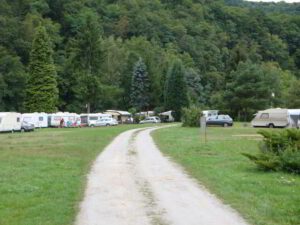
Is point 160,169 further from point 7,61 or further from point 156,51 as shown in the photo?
point 156,51

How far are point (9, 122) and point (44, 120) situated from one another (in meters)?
12.0

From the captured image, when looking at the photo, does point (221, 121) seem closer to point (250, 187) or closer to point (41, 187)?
point (250, 187)

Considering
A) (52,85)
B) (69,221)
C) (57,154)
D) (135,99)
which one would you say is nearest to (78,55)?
(52,85)

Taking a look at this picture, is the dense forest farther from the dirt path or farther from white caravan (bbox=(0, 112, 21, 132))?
the dirt path

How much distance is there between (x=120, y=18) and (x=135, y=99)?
51.2m

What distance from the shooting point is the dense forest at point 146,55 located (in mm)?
74312

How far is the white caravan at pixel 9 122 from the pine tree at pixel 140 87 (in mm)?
50179

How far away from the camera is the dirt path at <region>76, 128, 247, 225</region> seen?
28.6 ft

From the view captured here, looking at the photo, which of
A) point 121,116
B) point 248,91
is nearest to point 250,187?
point 248,91

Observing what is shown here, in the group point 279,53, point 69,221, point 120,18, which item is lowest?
point 69,221

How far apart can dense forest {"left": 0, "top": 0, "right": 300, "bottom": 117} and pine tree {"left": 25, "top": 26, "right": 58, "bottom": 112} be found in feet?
0.48

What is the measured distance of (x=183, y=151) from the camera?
912 inches

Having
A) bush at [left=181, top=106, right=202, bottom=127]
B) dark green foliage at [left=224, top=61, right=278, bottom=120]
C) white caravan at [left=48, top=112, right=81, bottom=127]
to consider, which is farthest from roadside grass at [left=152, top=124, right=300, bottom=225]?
white caravan at [left=48, top=112, right=81, bottom=127]

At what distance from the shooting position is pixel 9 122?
52.8 metres
